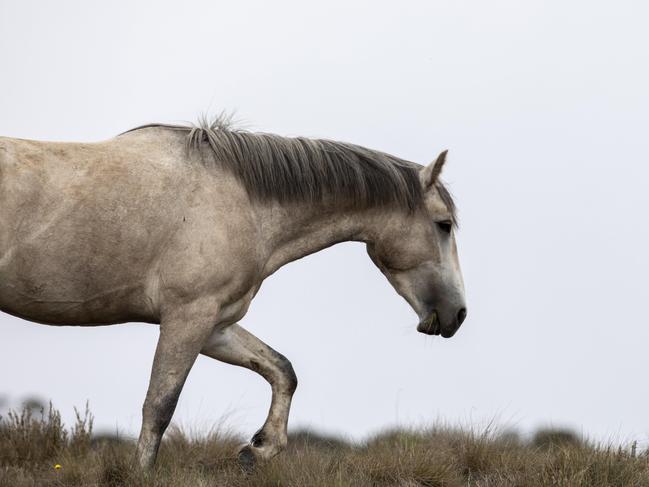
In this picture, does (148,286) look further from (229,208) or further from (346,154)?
(346,154)

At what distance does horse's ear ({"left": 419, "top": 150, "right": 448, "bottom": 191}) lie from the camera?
7.47 meters

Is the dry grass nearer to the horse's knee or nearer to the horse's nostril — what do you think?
the horse's knee

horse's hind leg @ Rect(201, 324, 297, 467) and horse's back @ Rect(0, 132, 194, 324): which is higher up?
horse's back @ Rect(0, 132, 194, 324)

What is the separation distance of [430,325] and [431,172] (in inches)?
48.6

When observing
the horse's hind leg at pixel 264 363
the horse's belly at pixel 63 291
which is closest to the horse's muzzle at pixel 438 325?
the horse's hind leg at pixel 264 363

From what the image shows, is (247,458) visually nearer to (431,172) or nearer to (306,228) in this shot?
(306,228)

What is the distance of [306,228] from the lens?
7.41m

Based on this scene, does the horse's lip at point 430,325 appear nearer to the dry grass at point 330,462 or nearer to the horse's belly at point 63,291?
the dry grass at point 330,462

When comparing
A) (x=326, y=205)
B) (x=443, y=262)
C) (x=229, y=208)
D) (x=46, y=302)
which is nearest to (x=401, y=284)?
(x=443, y=262)

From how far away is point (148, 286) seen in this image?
6727 mm

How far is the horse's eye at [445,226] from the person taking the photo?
7723mm

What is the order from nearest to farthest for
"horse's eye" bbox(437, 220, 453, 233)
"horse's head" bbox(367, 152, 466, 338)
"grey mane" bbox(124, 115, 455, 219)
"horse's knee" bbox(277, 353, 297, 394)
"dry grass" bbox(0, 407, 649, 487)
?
"dry grass" bbox(0, 407, 649, 487) < "grey mane" bbox(124, 115, 455, 219) < "horse's knee" bbox(277, 353, 297, 394) < "horse's head" bbox(367, 152, 466, 338) < "horse's eye" bbox(437, 220, 453, 233)

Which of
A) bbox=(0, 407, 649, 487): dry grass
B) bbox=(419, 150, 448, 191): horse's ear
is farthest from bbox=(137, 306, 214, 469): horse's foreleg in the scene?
bbox=(419, 150, 448, 191): horse's ear

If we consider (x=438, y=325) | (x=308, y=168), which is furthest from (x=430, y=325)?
(x=308, y=168)
